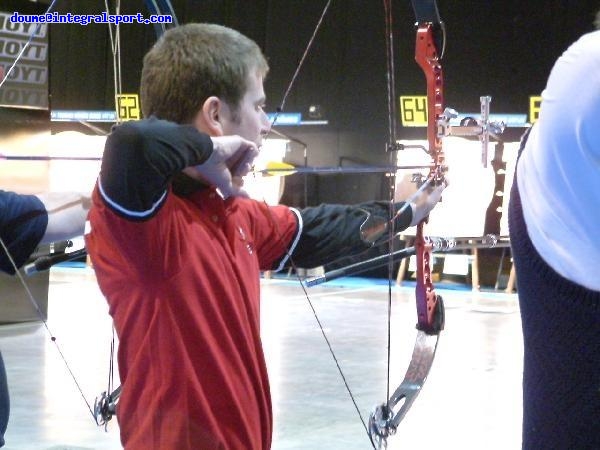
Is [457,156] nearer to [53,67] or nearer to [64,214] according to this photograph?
[53,67]

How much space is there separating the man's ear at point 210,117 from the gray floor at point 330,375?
225 cm

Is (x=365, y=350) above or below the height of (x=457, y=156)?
below

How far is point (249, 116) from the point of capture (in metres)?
1.36

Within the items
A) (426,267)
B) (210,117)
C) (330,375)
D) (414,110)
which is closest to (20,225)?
(210,117)

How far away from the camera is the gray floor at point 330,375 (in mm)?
3619

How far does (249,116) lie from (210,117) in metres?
0.05

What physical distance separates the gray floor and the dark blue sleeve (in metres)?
1.75

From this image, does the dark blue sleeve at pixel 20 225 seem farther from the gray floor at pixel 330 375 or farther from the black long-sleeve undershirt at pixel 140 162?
the gray floor at pixel 330 375

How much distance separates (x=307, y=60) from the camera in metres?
9.81

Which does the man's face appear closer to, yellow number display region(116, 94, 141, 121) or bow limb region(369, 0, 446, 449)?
bow limb region(369, 0, 446, 449)

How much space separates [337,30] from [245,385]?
8576 millimetres

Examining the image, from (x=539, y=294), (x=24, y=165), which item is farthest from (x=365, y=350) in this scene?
(x=539, y=294)

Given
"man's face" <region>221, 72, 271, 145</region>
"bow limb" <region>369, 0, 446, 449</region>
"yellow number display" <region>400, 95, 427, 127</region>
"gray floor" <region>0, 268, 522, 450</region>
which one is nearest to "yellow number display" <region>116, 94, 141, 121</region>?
"gray floor" <region>0, 268, 522, 450</region>

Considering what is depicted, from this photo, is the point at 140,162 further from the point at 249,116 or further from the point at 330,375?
the point at 330,375
